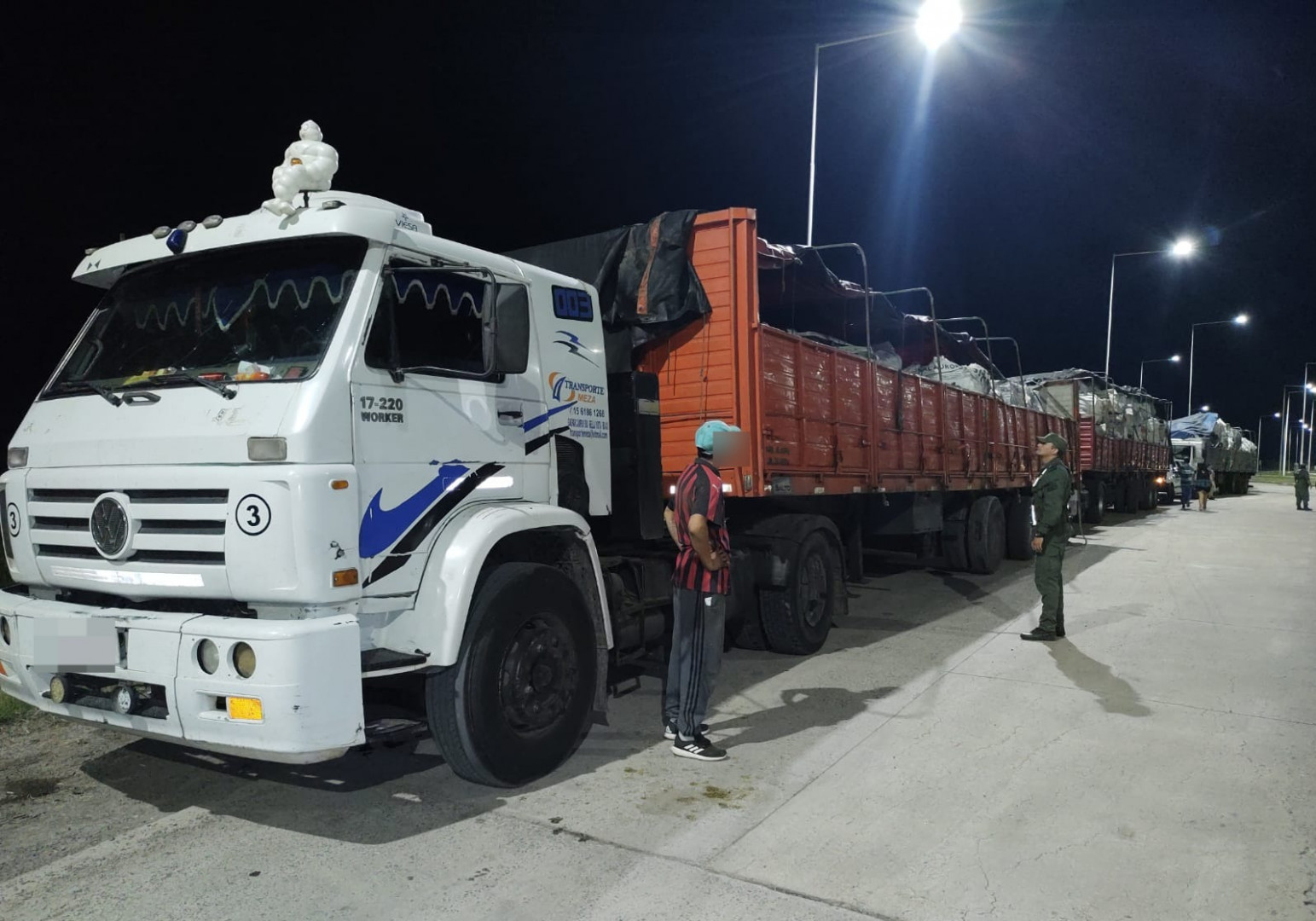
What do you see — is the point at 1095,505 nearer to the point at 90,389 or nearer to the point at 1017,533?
the point at 1017,533

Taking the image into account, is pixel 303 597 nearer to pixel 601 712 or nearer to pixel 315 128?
pixel 315 128

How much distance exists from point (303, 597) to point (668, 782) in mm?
2000

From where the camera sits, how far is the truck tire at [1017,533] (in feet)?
43.7

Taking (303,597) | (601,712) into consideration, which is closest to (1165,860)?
(601,712)

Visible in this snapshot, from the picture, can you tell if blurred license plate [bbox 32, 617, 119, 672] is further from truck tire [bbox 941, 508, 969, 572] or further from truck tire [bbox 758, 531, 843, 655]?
truck tire [bbox 941, 508, 969, 572]

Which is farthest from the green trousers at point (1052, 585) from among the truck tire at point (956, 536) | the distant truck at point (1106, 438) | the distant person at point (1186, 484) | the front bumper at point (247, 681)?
the distant person at point (1186, 484)

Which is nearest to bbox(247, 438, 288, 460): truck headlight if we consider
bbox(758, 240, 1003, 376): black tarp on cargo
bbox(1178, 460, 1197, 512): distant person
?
bbox(758, 240, 1003, 376): black tarp on cargo

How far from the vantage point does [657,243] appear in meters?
6.21

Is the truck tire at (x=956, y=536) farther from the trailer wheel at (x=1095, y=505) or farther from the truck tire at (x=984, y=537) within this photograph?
the trailer wheel at (x=1095, y=505)

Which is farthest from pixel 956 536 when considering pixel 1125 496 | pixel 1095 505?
pixel 1125 496

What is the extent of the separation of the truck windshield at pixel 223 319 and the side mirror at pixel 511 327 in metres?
0.64

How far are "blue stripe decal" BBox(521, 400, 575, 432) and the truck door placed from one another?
0.07m

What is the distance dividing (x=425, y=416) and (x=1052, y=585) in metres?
5.85

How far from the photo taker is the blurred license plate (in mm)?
3566
